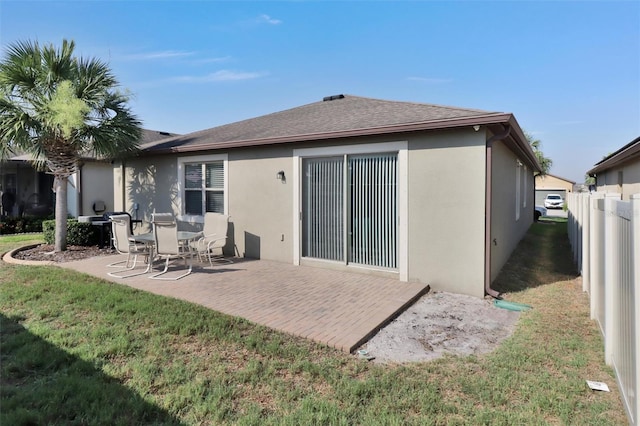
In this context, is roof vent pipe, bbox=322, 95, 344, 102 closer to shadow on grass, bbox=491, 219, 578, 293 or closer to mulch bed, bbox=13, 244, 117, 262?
shadow on grass, bbox=491, 219, 578, 293

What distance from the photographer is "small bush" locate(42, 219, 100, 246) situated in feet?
32.5

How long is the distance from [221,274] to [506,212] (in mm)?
7070

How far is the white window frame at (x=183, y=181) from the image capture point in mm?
9289

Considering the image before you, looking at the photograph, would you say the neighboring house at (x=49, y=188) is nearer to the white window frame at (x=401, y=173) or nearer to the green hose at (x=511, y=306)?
the white window frame at (x=401, y=173)

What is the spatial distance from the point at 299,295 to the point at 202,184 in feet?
17.8

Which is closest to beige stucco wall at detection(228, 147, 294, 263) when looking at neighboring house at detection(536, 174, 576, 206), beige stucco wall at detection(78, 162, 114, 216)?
beige stucco wall at detection(78, 162, 114, 216)

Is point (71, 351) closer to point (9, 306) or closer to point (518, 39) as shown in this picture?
point (9, 306)

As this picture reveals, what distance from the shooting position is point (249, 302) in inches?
214

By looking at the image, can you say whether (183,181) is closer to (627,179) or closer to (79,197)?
(79,197)

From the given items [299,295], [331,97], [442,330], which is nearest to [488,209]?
[442,330]

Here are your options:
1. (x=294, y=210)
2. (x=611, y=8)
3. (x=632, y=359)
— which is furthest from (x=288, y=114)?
(x=632, y=359)

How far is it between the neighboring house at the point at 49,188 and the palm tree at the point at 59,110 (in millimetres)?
5695

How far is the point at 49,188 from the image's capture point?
16.5 metres

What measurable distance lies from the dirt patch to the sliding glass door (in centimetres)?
157
